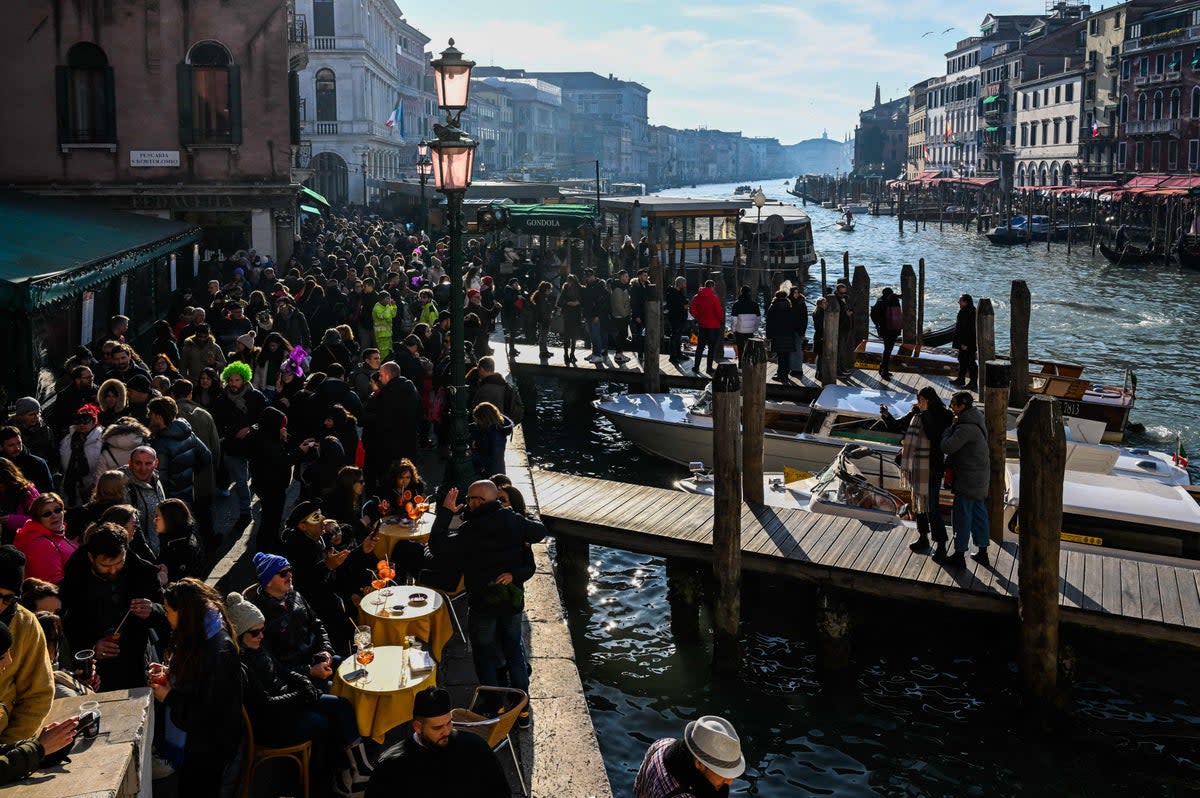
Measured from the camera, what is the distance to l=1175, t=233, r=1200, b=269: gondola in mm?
47125

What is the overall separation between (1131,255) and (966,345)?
1480 inches

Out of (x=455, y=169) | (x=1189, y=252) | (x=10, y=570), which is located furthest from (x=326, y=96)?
(x=10, y=570)

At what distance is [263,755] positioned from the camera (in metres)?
5.90

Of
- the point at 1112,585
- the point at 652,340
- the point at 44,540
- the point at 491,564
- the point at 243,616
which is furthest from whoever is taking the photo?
the point at 652,340

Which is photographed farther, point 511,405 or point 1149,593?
point 511,405

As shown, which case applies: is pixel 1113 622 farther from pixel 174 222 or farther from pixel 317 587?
pixel 174 222

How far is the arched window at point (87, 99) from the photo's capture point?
72.7 feet

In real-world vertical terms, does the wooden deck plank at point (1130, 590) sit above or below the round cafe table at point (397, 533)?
below

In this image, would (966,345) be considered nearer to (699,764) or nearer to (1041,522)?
(1041,522)

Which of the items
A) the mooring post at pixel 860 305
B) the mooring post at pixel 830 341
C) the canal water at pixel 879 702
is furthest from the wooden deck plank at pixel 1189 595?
the mooring post at pixel 860 305

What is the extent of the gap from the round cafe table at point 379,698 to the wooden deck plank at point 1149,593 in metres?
5.96

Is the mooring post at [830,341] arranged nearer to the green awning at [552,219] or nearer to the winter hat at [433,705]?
the green awning at [552,219]

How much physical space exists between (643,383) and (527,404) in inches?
94.7

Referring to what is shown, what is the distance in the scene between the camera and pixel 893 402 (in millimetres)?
17031
